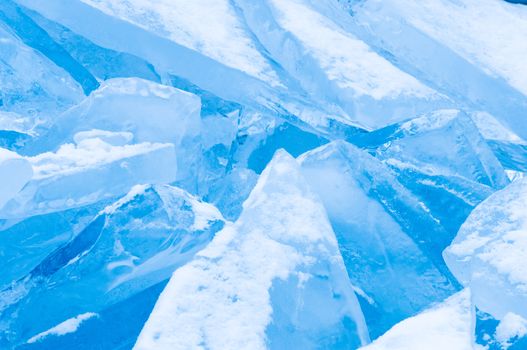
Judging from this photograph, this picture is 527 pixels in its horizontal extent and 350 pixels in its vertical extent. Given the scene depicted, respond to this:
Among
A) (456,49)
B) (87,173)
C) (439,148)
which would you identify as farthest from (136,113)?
(456,49)

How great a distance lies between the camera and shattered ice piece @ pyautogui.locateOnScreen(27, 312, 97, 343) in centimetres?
58

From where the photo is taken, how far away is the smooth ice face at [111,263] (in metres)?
0.59

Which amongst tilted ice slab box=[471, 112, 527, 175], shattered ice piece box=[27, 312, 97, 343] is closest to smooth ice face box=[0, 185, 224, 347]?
shattered ice piece box=[27, 312, 97, 343]

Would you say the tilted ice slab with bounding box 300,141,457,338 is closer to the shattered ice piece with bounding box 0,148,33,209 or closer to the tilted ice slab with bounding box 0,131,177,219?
the tilted ice slab with bounding box 0,131,177,219

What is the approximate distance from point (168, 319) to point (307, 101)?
449 mm

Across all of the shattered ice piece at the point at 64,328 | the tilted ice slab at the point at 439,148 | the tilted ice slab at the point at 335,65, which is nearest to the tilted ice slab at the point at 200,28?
the tilted ice slab at the point at 335,65

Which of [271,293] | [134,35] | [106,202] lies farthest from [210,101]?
[271,293]

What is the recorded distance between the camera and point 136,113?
2.65 feet

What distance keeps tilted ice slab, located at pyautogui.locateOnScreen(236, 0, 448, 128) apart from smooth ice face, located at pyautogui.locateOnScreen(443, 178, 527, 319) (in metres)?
0.21

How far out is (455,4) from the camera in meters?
1.11

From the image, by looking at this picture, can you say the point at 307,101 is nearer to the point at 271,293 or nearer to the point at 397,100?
the point at 397,100

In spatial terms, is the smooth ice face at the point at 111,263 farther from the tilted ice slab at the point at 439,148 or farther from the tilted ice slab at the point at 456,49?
the tilted ice slab at the point at 456,49

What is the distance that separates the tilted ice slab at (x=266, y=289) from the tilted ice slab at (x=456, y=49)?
0.40 m

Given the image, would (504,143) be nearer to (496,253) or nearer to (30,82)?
(496,253)
